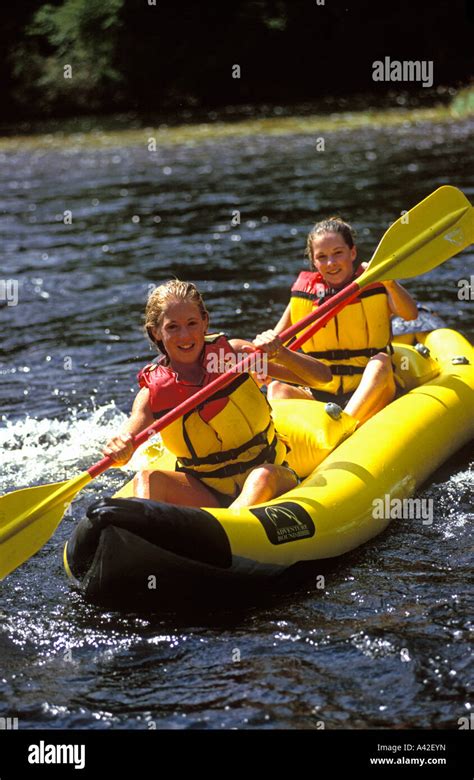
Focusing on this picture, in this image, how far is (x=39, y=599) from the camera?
3959 millimetres

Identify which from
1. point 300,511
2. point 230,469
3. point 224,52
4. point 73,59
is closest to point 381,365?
point 230,469

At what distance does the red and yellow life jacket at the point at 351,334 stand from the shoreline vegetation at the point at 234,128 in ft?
39.0

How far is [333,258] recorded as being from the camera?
196 inches

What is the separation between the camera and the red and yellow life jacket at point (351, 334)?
5.14 meters

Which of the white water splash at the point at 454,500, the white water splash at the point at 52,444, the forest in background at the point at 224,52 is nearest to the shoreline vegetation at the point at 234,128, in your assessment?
the forest in background at the point at 224,52

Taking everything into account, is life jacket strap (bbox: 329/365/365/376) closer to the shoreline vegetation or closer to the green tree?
the shoreline vegetation

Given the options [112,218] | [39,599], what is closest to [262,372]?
[39,599]

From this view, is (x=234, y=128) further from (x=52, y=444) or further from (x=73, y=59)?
(x=52, y=444)

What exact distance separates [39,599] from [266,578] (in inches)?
33.3

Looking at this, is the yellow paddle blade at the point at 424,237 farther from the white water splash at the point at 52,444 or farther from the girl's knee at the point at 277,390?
the white water splash at the point at 52,444

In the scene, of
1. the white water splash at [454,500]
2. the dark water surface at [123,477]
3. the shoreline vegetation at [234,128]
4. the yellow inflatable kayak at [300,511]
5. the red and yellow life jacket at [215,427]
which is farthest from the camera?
the shoreline vegetation at [234,128]
